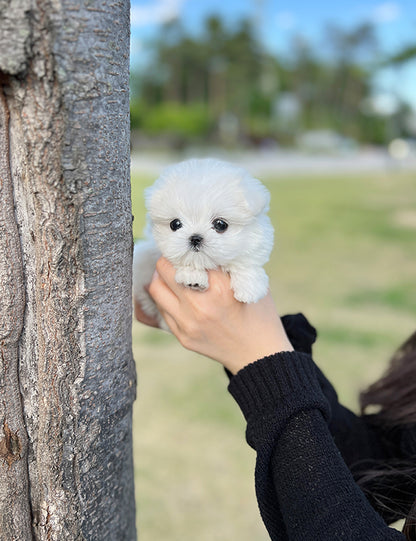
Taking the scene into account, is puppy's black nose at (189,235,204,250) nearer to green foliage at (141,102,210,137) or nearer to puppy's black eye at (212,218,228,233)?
puppy's black eye at (212,218,228,233)

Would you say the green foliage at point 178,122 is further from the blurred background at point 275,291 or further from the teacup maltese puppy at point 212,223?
the teacup maltese puppy at point 212,223

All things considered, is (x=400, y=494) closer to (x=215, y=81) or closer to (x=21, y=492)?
(x=21, y=492)

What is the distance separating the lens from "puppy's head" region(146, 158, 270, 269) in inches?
40.4

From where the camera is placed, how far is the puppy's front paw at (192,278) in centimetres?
105

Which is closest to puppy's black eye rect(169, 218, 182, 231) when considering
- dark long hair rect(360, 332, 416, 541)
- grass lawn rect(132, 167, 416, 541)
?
dark long hair rect(360, 332, 416, 541)

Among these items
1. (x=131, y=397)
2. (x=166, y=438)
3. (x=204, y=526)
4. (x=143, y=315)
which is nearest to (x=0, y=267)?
(x=131, y=397)

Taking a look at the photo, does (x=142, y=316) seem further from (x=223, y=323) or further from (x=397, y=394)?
(x=397, y=394)

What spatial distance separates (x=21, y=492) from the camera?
90 cm

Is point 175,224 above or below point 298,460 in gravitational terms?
above

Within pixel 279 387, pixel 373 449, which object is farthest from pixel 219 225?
pixel 373 449

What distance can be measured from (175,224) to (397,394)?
34.5 inches

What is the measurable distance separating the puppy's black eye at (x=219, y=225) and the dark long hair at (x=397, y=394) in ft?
2.34

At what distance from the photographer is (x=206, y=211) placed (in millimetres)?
1028

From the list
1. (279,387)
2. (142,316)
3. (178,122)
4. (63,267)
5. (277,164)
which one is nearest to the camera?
(63,267)
